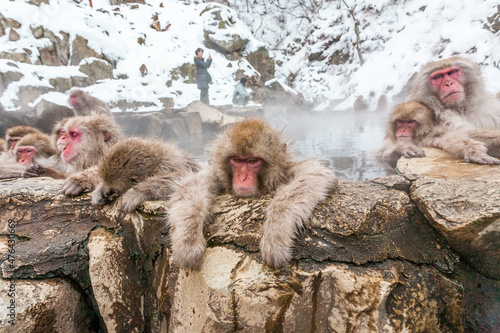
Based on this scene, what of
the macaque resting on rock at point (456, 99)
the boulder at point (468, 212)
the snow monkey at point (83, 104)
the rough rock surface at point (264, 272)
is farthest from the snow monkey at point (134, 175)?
the snow monkey at point (83, 104)

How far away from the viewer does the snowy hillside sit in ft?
27.5

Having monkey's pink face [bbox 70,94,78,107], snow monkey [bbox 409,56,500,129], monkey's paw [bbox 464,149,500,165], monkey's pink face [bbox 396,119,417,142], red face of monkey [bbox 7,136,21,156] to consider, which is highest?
snow monkey [bbox 409,56,500,129]

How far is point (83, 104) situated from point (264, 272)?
18.1 feet

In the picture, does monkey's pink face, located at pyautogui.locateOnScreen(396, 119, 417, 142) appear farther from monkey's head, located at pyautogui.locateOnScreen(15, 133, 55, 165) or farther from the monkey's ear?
monkey's head, located at pyautogui.locateOnScreen(15, 133, 55, 165)

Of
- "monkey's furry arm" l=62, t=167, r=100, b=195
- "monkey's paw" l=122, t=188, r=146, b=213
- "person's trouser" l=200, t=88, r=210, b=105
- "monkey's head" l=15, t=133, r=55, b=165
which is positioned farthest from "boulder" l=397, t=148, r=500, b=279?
"person's trouser" l=200, t=88, r=210, b=105

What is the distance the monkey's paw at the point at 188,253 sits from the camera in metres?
1.53

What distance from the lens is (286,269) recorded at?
1.48 meters

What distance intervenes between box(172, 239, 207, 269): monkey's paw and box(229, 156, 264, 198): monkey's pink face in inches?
17.9

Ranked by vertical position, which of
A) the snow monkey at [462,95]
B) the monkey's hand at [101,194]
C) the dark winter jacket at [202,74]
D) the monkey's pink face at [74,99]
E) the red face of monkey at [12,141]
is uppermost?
the dark winter jacket at [202,74]

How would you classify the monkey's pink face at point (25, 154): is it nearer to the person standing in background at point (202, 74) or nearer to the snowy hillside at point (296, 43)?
the snowy hillside at point (296, 43)

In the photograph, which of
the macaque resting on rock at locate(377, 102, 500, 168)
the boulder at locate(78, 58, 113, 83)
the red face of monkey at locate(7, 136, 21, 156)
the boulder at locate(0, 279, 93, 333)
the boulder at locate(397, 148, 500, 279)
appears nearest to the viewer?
the boulder at locate(397, 148, 500, 279)

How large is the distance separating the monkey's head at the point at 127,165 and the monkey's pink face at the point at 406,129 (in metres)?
2.69

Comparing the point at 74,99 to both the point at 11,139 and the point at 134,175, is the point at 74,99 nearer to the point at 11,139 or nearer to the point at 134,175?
the point at 11,139

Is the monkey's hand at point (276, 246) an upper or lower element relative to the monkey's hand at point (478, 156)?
lower
